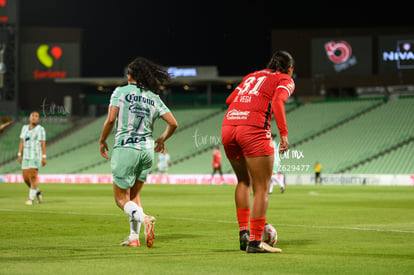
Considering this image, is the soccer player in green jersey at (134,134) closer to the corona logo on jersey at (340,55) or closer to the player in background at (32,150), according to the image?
the player in background at (32,150)

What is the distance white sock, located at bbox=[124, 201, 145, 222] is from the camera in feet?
29.8

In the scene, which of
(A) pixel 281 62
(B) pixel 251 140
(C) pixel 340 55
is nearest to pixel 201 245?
(B) pixel 251 140

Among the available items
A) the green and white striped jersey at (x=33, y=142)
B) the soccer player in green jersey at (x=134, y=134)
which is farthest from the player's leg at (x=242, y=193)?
the green and white striped jersey at (x=33, y=142)

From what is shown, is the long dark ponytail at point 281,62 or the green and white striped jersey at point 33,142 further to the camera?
the green and white striped jersey at point 33,142

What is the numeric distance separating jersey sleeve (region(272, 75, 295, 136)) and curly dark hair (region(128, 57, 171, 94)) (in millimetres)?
1718

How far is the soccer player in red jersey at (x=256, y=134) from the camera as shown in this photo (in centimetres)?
866

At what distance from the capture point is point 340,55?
59031 mm

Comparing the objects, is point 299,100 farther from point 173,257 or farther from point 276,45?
point 173,257

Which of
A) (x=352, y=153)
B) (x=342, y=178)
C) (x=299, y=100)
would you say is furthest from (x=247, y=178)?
(x=299, y=100)

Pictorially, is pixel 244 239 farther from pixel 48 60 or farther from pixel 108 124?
pixel 48 60

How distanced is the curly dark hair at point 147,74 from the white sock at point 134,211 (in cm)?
158

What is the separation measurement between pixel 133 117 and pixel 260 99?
1.72 m

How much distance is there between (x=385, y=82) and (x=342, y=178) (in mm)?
19841

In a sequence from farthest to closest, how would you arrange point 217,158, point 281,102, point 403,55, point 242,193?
1. point 403,55
2. point 217,158
3. point 242,193
4. point 281,102
